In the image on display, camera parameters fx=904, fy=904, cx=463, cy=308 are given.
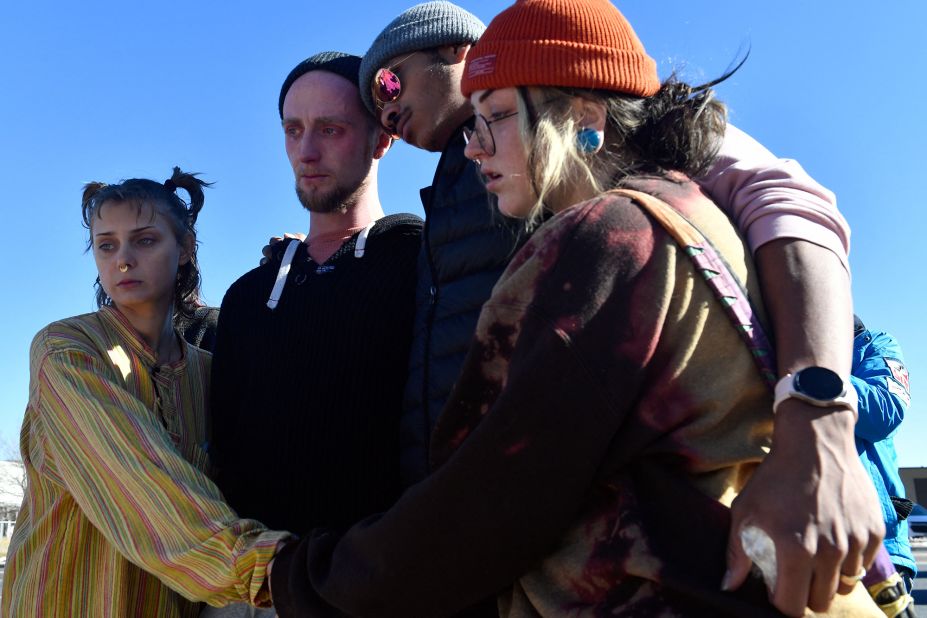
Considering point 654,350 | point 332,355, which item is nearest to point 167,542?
point 332,355

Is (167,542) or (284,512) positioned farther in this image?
(284,512)

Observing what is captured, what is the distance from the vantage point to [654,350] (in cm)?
133

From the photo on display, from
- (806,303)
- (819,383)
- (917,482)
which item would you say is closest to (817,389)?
(819,383)

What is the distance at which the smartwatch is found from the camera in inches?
49.7

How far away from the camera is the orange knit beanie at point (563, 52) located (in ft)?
5.49

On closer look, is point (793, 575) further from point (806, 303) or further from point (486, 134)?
point (486, 134)

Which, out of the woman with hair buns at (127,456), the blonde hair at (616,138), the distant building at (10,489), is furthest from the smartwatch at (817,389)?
the distant building at (10,489)

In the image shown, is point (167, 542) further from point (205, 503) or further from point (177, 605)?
point (177, 605)

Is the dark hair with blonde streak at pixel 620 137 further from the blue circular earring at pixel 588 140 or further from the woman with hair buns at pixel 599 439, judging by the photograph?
the woman with hair buns at pixel 599 439

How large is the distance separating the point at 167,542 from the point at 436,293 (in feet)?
2.68

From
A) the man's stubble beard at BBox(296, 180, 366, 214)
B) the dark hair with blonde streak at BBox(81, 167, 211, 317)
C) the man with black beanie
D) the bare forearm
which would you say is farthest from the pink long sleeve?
the dark hair with blonde streak at BBox(81, 167, 211, 317)

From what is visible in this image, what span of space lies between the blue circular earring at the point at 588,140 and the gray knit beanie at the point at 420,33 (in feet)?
3.27

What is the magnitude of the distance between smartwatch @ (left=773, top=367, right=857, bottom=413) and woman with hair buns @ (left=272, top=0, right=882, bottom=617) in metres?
0.06

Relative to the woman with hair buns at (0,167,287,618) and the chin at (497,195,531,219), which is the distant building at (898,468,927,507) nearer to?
the woman with hair buns at (0,167,287,618)
